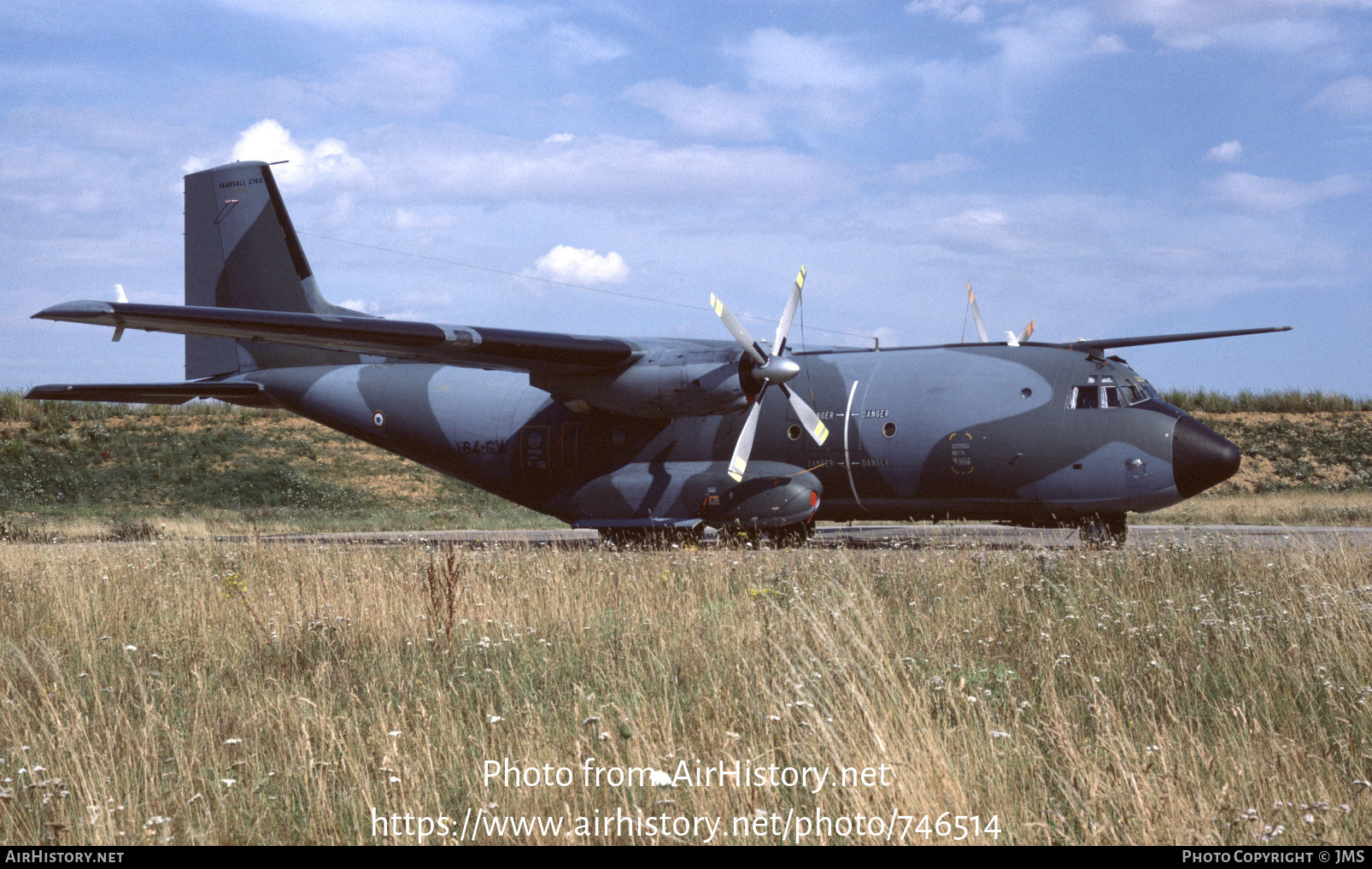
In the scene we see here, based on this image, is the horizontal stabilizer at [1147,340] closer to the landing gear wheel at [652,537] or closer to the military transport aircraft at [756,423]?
the military transport aircraft at [756,423]

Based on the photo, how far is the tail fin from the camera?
72.0 feet

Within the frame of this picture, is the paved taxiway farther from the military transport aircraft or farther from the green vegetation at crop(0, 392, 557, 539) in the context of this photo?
the green vegetation at crop(0, 392, 557, 539)

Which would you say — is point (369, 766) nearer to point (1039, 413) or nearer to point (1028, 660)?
point (1028, 660)

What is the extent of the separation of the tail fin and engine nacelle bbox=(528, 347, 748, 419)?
7550 mm

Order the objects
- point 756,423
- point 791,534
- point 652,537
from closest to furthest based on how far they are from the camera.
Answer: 1. point 756,423
2. point 652,537
3. point 791,534

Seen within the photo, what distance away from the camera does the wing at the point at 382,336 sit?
13.6m

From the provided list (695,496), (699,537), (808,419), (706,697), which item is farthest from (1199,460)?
(706,697)

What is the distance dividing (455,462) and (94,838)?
51.0 feet

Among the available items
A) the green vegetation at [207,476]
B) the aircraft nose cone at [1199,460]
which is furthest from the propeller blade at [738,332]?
the green vegetation at [207,476]

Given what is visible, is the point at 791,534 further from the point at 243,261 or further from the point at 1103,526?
the point at 243,261

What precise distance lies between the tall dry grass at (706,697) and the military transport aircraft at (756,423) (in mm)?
4794

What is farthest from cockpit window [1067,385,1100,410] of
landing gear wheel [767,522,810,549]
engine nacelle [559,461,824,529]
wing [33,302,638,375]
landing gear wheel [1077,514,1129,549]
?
wing [33,302,638,375]

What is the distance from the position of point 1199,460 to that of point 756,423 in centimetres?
698

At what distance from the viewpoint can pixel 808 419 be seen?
16375 millimetres
